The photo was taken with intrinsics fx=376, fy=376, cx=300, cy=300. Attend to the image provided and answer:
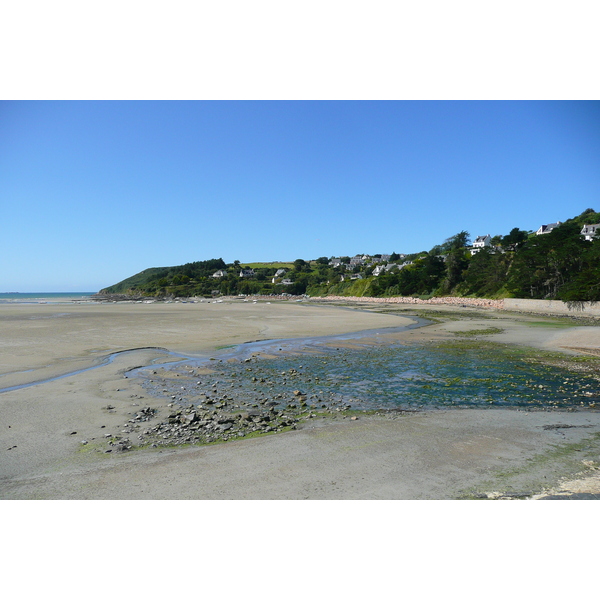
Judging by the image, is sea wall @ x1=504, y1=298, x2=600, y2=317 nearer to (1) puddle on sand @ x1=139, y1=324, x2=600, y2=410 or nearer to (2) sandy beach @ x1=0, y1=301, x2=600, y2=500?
(1) puddle on sand @ x1=139, y1=324, x2=600, y2=410

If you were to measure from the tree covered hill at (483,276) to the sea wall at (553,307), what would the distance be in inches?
35.5

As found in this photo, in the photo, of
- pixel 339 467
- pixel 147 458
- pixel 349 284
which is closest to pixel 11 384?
pixel 147 458

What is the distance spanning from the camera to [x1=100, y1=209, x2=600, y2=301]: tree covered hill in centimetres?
4519

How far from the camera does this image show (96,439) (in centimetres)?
790

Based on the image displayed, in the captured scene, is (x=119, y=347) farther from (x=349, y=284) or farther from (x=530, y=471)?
(x=349, y=284)

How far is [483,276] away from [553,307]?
89.9 ft

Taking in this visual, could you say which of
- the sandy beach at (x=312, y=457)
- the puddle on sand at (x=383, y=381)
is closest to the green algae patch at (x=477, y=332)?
the puddle on sand at (x=383, y=381)

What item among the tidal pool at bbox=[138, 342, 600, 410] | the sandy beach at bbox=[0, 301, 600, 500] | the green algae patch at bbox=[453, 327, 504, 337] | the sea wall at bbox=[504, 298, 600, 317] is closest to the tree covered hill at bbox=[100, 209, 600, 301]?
the sea wall at bbox=[504, 298, 600, 317]

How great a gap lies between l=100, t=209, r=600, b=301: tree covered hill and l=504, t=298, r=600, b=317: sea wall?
90 cm

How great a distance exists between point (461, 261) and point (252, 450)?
3196 inches

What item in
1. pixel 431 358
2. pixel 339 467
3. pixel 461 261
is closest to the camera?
pixel 339 467

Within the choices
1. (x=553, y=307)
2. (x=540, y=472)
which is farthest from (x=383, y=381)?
(x=553, y=307)

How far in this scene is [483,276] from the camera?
6875 cm

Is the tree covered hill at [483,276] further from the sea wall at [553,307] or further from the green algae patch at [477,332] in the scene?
the green algae patch at [477,332]
